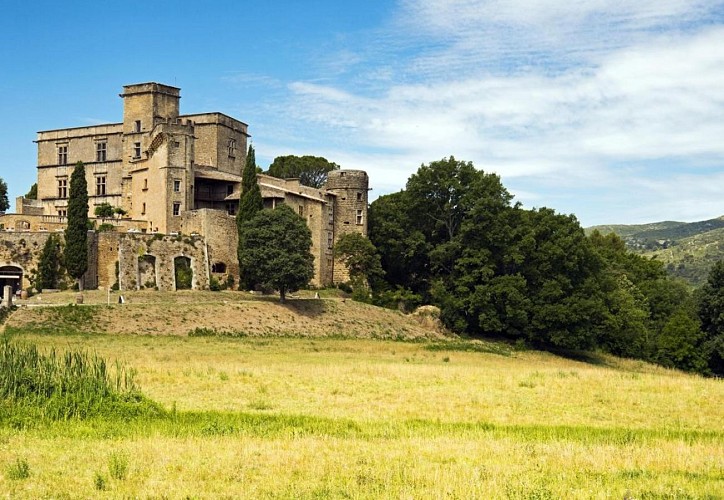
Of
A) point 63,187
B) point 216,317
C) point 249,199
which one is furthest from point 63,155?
point 216,317

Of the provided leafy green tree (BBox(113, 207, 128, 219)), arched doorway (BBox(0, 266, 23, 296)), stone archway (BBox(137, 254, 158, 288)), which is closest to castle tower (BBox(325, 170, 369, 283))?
stone archway (BBox(137, 254, 158, 288))

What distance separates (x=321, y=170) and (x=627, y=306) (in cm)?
4483

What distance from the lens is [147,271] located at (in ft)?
202

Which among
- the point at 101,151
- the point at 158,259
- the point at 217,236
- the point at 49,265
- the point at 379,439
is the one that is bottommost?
the point at 379,439

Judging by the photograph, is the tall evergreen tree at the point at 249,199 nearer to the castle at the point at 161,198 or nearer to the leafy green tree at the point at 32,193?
the castle at the point at 161,198

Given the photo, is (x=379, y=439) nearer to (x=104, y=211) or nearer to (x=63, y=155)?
(x=104, y=211)

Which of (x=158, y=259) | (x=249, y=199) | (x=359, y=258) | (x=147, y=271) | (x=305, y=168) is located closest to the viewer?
(x=147, y=271)

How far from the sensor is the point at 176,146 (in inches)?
2547

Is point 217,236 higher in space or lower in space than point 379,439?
higher

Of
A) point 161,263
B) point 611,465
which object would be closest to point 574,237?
point 161,263

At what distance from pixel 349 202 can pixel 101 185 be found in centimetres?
2425

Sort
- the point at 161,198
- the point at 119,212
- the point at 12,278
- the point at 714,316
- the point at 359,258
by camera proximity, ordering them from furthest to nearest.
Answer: the point at 714,316, the point at 119,212, the point at 359,258, the point at 161,198, the point at 12,278

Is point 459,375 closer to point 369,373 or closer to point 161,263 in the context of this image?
point 369,373

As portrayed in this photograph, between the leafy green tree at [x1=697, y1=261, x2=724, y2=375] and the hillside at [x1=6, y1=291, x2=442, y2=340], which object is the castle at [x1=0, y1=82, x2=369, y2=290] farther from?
the leafy green tree at [x1=697, y1=261, x2=724, y2=375]
